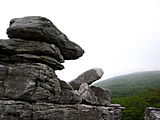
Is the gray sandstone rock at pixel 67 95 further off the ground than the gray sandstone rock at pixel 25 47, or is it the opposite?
the gray sandstone rock at pixel 25 47

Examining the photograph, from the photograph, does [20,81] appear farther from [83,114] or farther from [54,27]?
[83,114]

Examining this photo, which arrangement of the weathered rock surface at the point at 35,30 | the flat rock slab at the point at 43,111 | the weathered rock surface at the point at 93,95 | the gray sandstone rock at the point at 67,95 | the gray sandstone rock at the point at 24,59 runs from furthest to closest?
the weathered rock surface at the point at 93,95, the gray sandstone rock at the point at 67,95, the weathered rock surface at the point at 35,30, the gray sandstone rock at the point at 24,59, the flat rock slab at the point at 43,111

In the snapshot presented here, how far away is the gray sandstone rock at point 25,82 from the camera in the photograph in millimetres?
9883

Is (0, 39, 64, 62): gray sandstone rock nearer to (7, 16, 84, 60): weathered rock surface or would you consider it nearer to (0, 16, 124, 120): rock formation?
(0, 16, 124, 120): rock formation

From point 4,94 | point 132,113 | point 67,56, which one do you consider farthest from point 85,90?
point 132,113

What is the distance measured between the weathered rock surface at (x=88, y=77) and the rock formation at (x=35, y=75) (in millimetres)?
3732

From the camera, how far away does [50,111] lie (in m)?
11.0

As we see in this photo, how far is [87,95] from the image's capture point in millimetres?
15367

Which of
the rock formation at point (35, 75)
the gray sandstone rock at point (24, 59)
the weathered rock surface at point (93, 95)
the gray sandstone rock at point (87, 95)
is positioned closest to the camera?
the rock formation at point (35, 75)

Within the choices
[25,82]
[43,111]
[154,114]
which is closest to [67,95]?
[43,111]

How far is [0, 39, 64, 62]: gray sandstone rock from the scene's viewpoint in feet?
35.8

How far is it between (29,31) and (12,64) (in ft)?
8.16

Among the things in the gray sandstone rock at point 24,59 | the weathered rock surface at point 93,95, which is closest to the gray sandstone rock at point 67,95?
the weathered rock surface at point 93,95

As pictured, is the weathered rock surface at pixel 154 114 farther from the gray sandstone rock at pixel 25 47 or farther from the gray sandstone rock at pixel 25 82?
the gray sandstone rock at pixel 25 47
